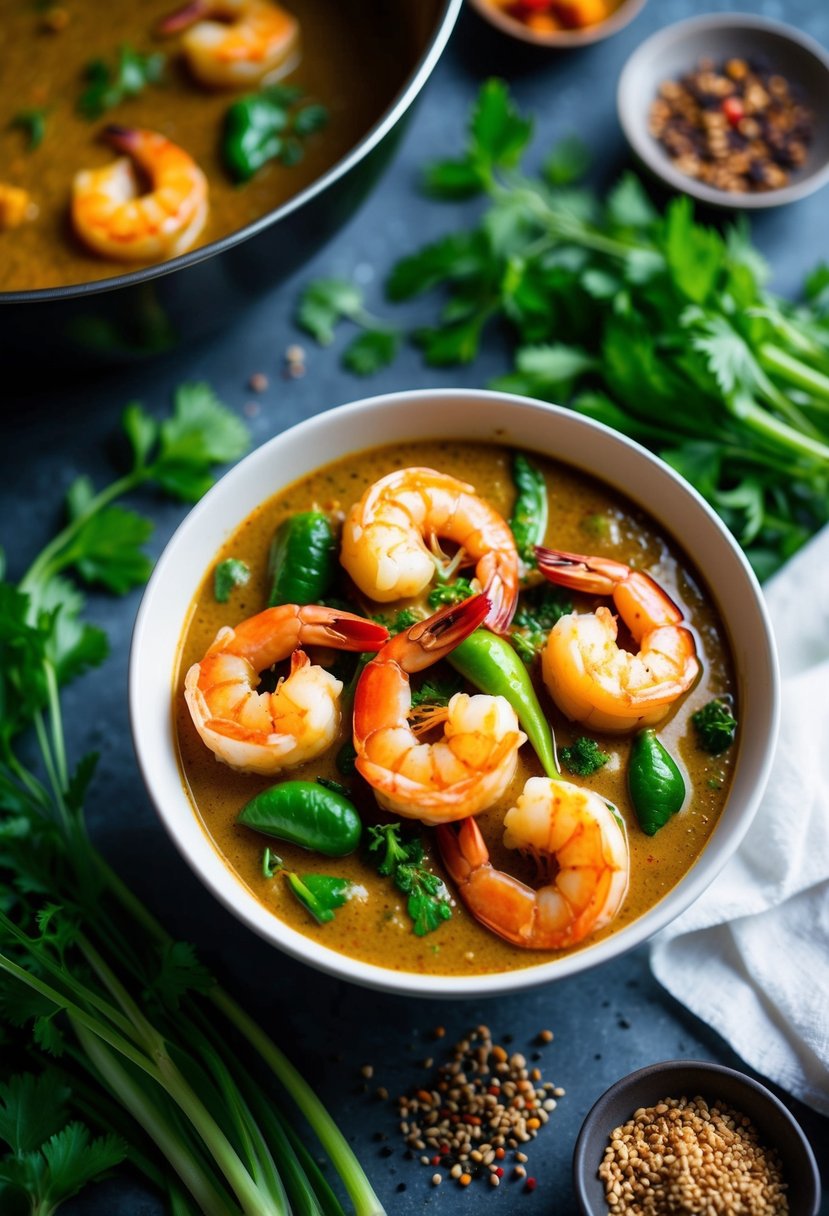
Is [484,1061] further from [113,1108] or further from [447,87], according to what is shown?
[447,87]

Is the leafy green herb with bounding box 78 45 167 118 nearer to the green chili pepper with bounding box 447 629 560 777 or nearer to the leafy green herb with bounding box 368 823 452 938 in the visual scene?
the green chili pepper with bounding box 447 629 560 777

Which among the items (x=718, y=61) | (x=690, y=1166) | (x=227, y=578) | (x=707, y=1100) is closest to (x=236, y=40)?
Answer: (x=718, y=61)

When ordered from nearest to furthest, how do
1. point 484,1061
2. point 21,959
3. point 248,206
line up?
1. point 21,959
2. point 484,1061
3. point 248,206

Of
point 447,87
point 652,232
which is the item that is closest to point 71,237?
point 447,87

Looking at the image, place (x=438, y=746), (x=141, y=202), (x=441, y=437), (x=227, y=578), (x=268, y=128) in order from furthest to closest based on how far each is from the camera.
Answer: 1. (x=268, y=128)
2. (x=141, y=202)
3. (x=441, y=437)
4. (x=227, y=578)
5. (x=438, y=746)

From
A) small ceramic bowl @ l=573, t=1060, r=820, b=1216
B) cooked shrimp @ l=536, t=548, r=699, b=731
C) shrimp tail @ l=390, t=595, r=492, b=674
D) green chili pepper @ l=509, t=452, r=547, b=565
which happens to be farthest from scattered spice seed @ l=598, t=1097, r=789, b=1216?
green chili pepper @ l=509, t=452, r=547, b=565

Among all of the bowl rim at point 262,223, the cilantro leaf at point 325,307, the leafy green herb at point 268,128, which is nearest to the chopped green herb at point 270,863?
the bowl rim at point 262,223

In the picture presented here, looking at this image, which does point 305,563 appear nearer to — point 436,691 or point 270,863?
point 436,691
